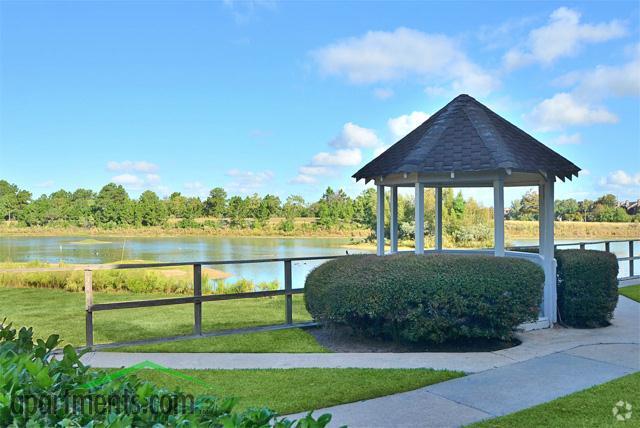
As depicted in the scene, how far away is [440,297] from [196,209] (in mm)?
34015

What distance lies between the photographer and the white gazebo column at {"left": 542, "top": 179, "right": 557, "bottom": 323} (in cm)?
673

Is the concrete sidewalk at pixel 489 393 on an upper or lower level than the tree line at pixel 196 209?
lower

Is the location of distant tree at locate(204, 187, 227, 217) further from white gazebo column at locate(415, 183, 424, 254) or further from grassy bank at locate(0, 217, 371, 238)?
white gazebo column at locate(415, 183, 424, 254)

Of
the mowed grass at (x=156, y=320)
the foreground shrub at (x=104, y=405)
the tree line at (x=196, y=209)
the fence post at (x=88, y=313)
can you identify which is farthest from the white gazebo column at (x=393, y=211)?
the tree line at (x=196, y=209)

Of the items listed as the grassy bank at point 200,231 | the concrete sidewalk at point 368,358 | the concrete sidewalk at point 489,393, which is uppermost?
the grassy bank at point 200,231

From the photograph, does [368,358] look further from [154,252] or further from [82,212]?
[82,212]

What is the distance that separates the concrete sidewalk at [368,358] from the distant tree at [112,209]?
3093cm

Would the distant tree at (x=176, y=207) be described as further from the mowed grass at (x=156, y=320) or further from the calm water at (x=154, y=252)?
the mowed grass at (x=156, y=320)

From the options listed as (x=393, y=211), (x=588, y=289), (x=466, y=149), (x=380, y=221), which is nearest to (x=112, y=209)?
(x=380, y=221)

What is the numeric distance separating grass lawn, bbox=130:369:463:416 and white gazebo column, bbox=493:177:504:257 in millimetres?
2519

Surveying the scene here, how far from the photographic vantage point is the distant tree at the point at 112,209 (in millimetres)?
34094

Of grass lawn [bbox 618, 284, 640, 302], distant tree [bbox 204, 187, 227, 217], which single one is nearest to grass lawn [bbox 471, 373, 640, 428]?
grass lawn [bbox 618, 284, 640, 302]

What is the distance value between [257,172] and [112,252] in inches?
511

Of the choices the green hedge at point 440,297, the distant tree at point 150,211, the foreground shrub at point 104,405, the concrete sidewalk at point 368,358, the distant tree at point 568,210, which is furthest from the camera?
the distant tree at point 568,210
